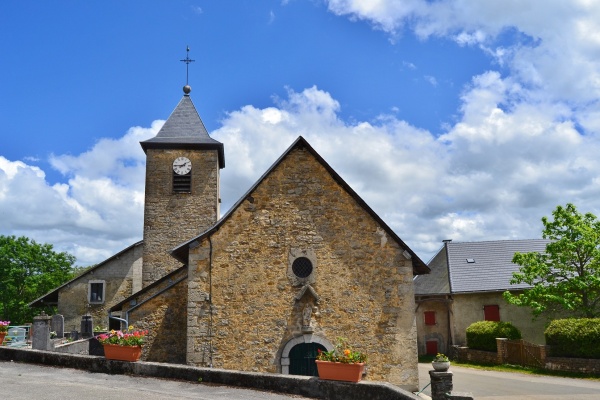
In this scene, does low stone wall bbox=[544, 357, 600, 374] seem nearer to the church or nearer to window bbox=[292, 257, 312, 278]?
the church

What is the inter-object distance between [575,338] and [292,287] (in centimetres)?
1383

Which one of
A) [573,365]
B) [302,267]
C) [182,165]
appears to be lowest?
[573,365]

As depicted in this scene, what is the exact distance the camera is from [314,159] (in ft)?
49.4

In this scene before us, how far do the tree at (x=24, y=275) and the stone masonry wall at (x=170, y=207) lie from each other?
29010mm

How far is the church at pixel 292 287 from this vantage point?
13.9m

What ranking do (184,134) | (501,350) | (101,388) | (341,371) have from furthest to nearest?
(184,134) < (501,350) < (101,388) < (341,371)

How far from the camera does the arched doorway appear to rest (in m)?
13.8

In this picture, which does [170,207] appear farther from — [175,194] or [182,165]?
[182,165]

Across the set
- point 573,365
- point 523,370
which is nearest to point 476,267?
point 523,370

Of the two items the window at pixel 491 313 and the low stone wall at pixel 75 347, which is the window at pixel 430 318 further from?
the low stone wall at pixel 75 347

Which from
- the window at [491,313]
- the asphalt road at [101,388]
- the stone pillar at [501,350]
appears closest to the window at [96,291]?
the asphalt road at [101,388]

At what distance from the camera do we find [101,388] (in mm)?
8727

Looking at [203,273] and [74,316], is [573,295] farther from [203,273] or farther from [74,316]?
[74,316]

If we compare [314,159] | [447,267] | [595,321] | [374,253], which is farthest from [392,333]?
[447,267]
